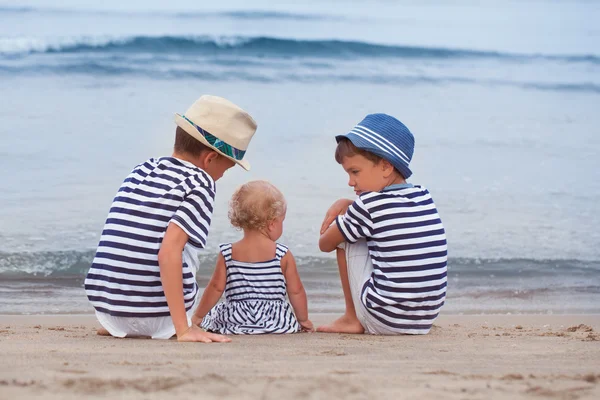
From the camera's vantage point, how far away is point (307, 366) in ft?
8.59

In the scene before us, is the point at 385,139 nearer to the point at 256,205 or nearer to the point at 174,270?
the point at 256,205

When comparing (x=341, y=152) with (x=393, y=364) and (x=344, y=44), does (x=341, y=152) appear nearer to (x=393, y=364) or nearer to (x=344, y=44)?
(x=393, y=364)

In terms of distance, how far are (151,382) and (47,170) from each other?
6667mm

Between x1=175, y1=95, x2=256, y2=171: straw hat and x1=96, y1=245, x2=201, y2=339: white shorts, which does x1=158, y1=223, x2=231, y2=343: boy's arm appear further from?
x1=175, y1=95, x2=256, y2=171: straw hat

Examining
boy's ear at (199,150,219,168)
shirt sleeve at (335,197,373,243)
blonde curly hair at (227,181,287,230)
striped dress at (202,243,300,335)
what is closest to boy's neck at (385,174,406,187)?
shirt sleeve at (335,197,373,243)

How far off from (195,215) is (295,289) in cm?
86

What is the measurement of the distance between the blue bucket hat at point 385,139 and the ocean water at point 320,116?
1.82 metres

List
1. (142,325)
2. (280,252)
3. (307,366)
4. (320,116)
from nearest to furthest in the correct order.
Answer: (307,366) < (142,325) < (280,252) < (320,116)

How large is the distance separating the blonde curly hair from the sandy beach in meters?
0.54

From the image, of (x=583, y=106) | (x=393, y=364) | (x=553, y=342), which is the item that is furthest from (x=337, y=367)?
(x=583, y=106)

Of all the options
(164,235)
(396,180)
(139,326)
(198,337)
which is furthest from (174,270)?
(396,180)

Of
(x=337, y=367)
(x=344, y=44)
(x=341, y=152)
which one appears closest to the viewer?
(x=337, y=367)

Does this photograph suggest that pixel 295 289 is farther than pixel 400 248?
Yes

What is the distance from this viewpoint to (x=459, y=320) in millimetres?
4902
